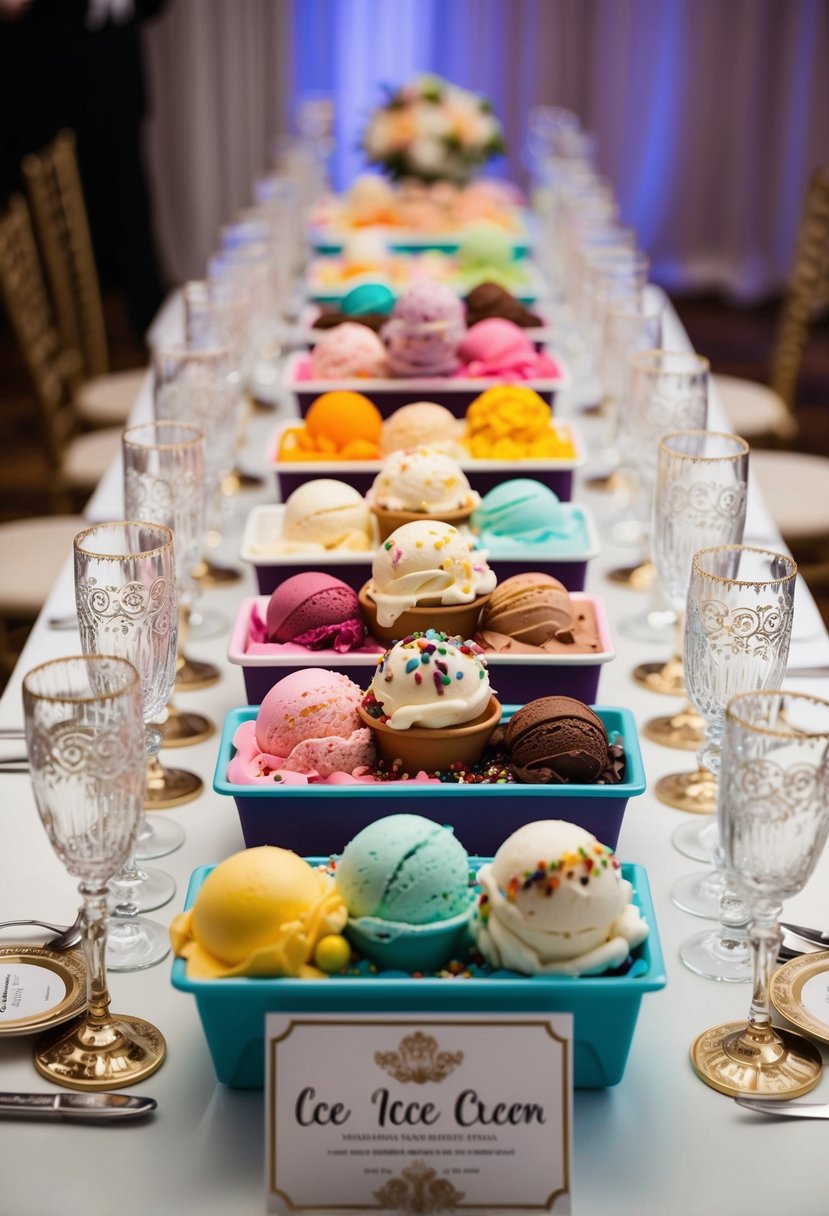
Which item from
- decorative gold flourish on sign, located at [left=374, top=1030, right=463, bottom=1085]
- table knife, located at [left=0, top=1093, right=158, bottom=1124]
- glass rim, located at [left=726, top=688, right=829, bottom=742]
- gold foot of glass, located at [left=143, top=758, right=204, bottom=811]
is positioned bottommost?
gold foot of glass, located at [left=143, top=758, right=204, bottom=811]

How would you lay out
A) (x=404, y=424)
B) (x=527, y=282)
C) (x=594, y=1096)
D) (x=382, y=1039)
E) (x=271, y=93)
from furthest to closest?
1. (x=271, y=93)
2. (x=527, y=282)
3. (x=404, y=424)
4. (x=594, y=1096)
5. (x=382, y=1039)

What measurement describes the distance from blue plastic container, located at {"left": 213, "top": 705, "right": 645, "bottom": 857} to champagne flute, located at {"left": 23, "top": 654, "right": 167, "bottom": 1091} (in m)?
0.19

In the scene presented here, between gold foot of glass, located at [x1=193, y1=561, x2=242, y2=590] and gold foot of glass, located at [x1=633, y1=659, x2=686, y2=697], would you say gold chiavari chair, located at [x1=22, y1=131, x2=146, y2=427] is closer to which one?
gold foot of glass, located at [x1=193, y1=561, x2=242, y2=590]

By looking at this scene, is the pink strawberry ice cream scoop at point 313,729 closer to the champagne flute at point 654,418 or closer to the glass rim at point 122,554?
the glass rim at point 122,554

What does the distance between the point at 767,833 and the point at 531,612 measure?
58cm

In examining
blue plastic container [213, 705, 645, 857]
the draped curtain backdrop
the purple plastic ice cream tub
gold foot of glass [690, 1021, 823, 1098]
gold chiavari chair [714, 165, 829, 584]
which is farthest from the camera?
the draped curtain backdrop

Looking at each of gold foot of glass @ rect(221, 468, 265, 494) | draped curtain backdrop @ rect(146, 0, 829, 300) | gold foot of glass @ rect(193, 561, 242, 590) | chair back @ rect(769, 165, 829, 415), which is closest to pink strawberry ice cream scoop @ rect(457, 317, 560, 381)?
gold foot of glass @ rect(221, 468, 265, 494)

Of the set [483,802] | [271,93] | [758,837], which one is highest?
[758,837]

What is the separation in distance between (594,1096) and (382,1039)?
211 millimetres

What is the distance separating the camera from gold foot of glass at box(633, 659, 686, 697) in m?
1.86

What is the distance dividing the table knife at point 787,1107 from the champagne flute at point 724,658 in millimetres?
181

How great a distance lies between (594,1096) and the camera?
1.16 m

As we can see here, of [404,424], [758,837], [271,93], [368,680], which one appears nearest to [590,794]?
[758,837]

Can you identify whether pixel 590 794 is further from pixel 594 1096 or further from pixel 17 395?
pixel 17 395
